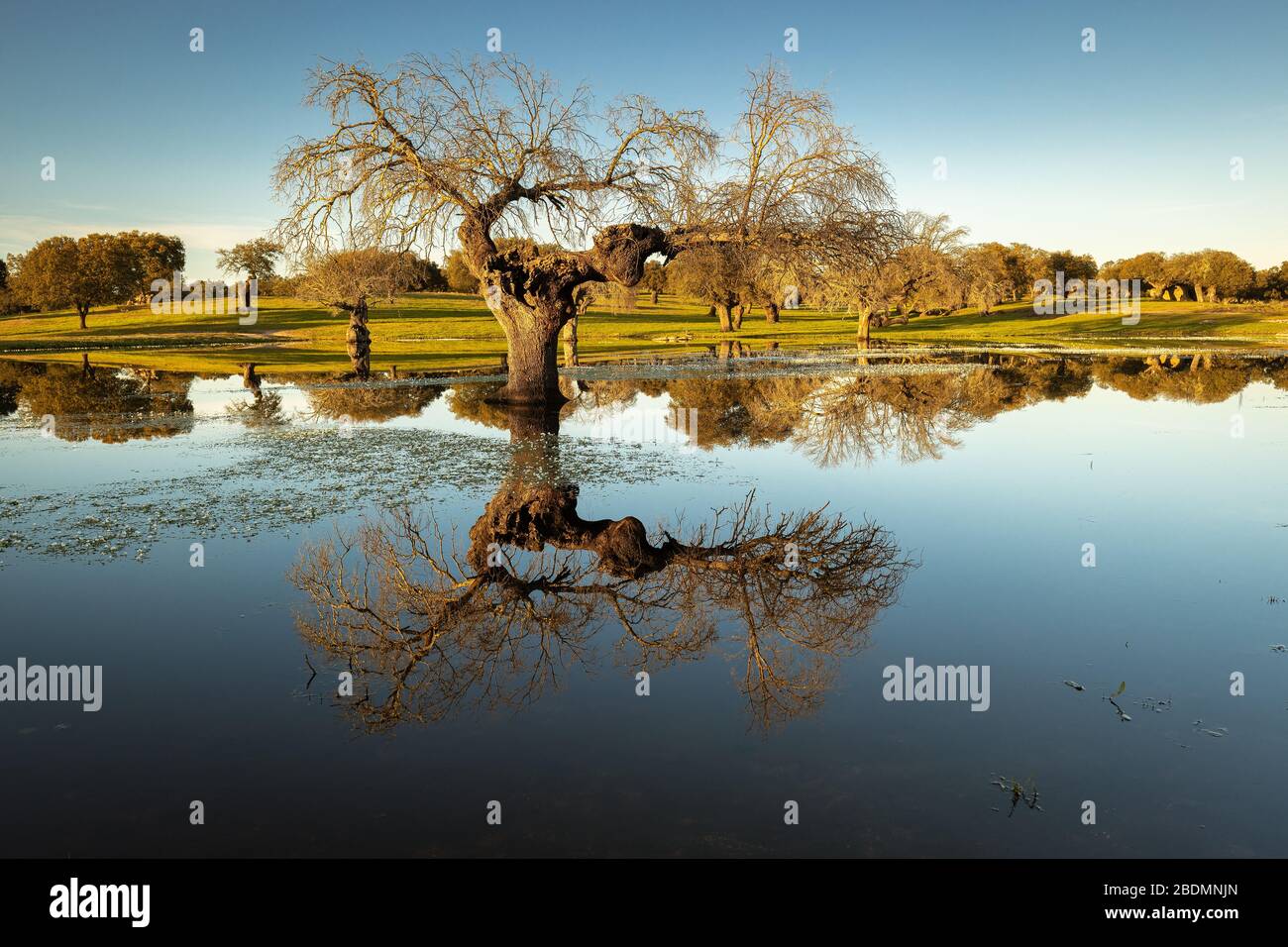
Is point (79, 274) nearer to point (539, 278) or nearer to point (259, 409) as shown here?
point (259, 409)

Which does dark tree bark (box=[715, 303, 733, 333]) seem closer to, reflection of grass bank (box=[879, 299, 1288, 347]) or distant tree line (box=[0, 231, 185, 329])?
reflection of grass bank (box=[879, 299, 1288, 347])

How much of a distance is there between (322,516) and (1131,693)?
1275cm

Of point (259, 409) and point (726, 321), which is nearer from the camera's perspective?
point (259, 409)

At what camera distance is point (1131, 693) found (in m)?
8.56

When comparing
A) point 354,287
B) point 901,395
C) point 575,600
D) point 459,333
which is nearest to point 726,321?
point 459,333

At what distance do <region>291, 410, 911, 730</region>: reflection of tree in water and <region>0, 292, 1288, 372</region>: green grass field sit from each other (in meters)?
37.3

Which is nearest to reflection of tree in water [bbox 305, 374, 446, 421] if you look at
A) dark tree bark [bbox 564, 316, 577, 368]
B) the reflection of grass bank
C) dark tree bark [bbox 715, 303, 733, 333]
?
dark tree bark [bbox 564, 316, 577, 368]

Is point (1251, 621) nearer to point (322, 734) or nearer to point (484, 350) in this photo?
point (322, 734)

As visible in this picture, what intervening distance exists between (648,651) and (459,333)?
7250 cm

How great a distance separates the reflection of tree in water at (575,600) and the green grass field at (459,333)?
3734 centimetres

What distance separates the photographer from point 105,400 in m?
33.0

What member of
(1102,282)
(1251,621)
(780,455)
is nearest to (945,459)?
(780,455)

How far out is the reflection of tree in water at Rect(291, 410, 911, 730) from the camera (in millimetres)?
8977

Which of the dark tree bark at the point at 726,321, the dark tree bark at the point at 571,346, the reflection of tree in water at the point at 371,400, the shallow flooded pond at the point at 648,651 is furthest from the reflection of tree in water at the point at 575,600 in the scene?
the dark tree bark at the point at 726,321
